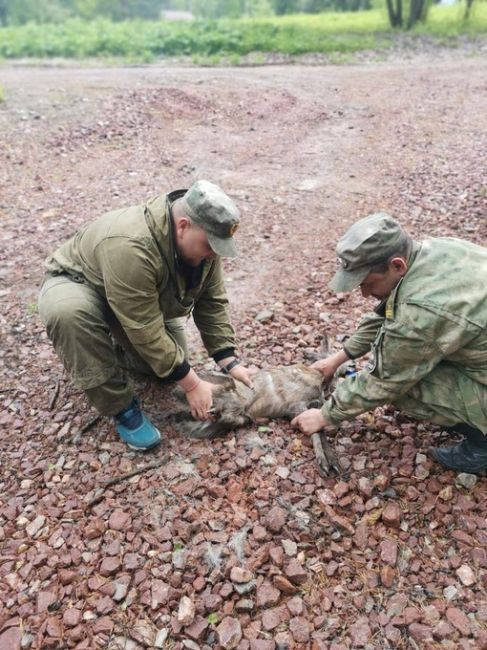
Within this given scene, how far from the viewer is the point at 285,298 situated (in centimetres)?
484

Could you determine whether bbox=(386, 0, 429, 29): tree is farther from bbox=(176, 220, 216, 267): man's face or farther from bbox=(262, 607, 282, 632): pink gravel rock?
bbox=(262, 607, 282, 632): pink gravel rock

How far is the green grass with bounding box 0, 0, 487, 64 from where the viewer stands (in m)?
16.8

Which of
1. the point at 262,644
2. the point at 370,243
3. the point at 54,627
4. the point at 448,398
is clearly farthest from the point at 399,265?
the point at 54,627

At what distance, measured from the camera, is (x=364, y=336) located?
10.8ft

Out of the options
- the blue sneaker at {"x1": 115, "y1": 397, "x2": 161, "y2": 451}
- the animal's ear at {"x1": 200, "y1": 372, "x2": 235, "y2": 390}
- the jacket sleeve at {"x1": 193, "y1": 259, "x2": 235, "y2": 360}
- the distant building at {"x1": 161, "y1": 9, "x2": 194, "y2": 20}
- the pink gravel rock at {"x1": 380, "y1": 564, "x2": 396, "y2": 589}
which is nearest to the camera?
the pink gravel rock at {"x1": 380, "y1": 564, "x2": 396, "y2": 589}

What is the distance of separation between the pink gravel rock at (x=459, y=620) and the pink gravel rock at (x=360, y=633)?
1.26 ft

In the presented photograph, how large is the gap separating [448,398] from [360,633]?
4.11 ft

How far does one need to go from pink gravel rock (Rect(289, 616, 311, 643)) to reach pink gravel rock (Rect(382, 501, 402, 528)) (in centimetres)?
69

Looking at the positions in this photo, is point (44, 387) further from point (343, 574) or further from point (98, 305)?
point (343, 574)

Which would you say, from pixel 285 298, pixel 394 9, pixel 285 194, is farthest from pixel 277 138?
pixel 394 9

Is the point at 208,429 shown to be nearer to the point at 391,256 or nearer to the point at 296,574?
the point at 296,574

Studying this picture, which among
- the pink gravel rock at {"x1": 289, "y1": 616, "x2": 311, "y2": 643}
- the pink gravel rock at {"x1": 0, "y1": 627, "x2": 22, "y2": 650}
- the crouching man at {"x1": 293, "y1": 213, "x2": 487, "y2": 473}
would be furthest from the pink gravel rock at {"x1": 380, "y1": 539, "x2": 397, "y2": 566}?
the pink gravel rock at {"x1": 0, "y1": 627, "x2": 22, "y2": 650}

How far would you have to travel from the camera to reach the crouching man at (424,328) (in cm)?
244

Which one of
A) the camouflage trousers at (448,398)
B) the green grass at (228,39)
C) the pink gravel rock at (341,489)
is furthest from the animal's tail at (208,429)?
the green grass at (228,39)
